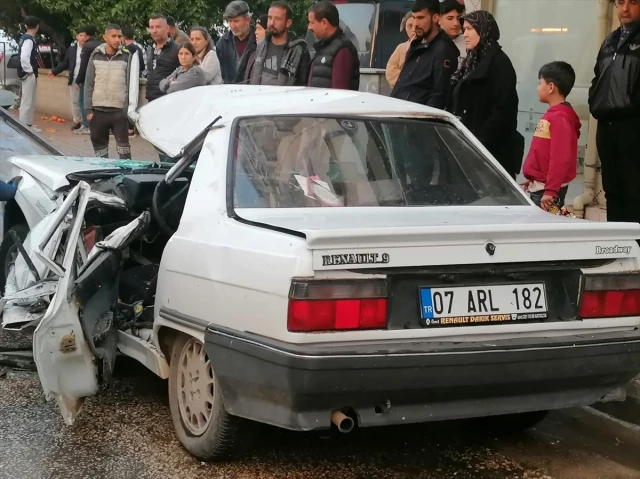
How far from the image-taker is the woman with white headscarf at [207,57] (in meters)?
9.48

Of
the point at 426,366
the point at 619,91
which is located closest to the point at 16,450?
the point at 426,366

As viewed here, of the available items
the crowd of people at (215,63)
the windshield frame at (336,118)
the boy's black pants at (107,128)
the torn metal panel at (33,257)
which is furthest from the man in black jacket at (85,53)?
the windshield frame at (336,118)

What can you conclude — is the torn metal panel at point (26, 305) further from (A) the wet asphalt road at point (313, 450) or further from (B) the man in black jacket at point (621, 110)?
(B) the man in black jacket at point (621, 110)

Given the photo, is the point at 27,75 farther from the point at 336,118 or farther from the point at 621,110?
the point at 336,118

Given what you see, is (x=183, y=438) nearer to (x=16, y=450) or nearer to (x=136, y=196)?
(x=16, y=450)

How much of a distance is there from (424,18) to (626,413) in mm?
3419

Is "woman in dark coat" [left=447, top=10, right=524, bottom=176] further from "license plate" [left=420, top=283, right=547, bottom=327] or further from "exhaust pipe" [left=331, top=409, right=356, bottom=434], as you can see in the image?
"exhaust pipe" [left=331, top=409, right=356, bottom=434]

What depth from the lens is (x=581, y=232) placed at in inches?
141

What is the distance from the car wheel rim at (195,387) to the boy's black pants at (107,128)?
20.9ft

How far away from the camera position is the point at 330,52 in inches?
293

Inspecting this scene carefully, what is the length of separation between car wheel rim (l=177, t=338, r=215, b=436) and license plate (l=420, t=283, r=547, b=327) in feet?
3.29

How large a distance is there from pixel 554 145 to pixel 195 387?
2989mm

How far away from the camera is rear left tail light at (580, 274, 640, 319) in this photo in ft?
12.1

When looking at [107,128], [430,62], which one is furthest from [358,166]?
[107,128]
